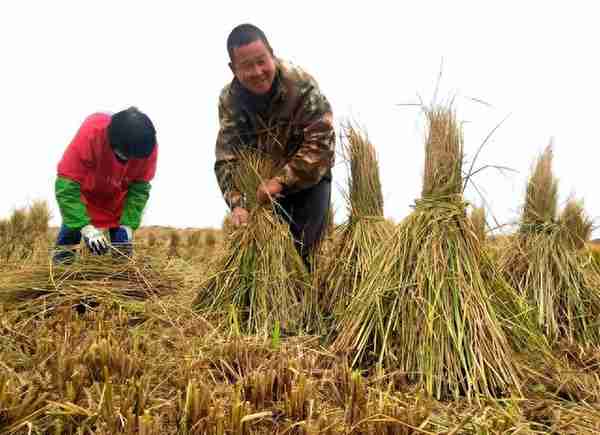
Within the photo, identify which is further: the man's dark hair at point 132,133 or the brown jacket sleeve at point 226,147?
the man's dark hair at point 132,133

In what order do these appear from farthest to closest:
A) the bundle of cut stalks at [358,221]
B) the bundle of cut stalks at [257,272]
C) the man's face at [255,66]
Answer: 1. the bundle of cut stalks at [358,221]
2. the man's face at [255,66]
3. the bundle of cut stalks at [257,272]

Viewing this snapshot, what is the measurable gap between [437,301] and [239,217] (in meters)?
1.32

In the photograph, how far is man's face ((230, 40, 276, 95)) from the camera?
3.00 m

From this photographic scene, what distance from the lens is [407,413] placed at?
168 cm

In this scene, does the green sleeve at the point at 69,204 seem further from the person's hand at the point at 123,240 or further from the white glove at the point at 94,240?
the person's hand at the point at 123,240

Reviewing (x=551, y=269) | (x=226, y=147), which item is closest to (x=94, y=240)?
(x=226, y=147)

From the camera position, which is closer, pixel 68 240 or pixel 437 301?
pixel 437 301

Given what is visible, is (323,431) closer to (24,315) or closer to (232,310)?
(232,310)

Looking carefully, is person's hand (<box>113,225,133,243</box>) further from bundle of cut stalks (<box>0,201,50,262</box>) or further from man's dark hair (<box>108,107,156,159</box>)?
bundle of cut stalks (<box>0,201,50,262</box>)

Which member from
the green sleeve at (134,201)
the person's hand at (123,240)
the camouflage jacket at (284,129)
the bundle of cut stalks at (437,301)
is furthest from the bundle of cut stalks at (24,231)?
the bundle of cut stalks at (437,301)

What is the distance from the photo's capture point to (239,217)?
10.1ft

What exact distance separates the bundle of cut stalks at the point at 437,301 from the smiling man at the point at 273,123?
2.90ft

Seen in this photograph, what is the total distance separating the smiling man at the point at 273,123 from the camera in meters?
3.07

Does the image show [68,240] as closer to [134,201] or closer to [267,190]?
[134,201]
